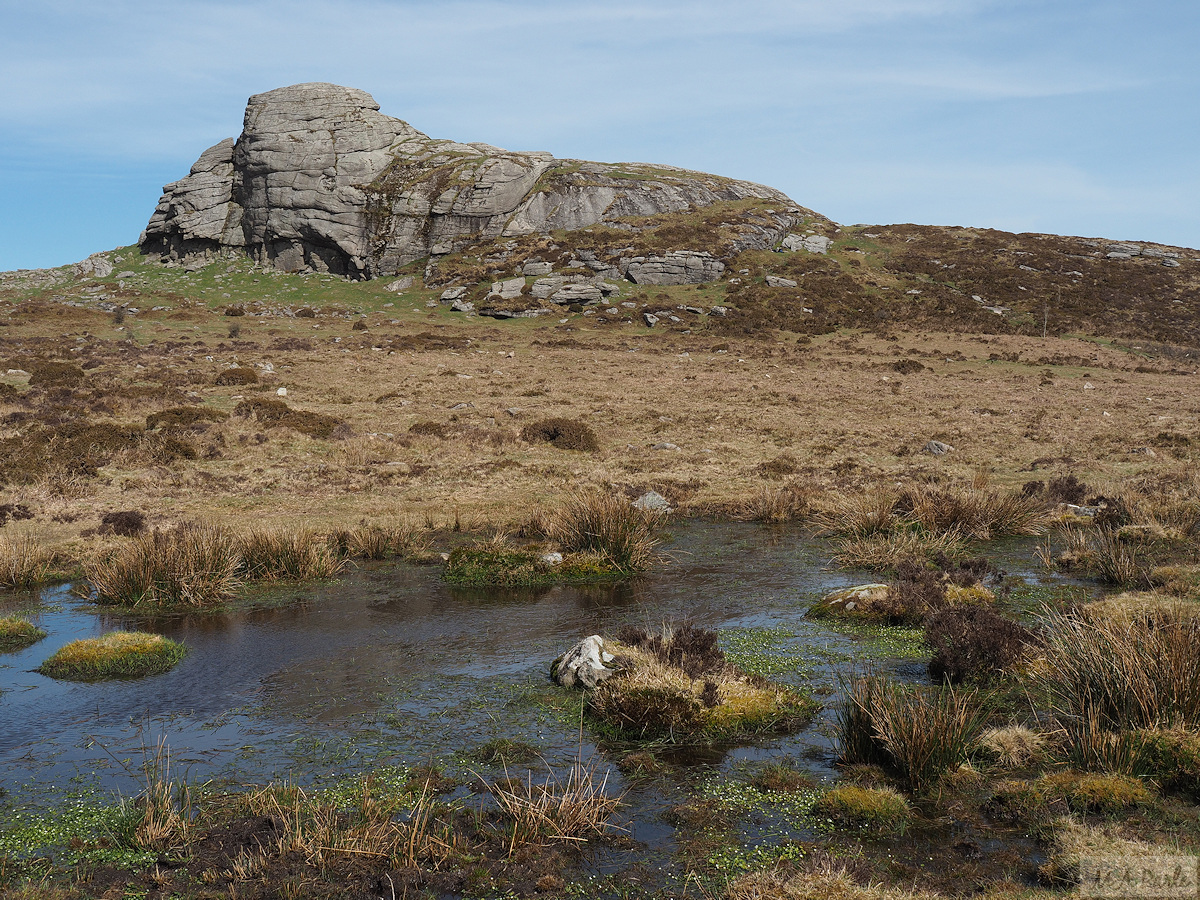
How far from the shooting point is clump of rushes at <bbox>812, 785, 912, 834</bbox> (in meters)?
7.41

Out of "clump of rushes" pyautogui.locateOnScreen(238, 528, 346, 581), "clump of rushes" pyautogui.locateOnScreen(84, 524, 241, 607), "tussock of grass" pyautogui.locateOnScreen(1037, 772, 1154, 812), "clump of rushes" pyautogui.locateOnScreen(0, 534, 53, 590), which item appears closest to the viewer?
"tussock of grass" pyautogui.locateOnScreen(1037, 772, 1154, 812)

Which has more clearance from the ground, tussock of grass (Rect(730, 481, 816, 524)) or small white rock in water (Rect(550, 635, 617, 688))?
tussock of grass (Rect(730, 481, 816, 524))

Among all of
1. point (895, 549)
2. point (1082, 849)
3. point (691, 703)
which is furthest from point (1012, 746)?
point (895, 549)

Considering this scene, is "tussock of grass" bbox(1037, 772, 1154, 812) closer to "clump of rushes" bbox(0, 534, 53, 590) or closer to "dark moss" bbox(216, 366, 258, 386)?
"clump of rushes" bbox(0, 534, 53, 590)


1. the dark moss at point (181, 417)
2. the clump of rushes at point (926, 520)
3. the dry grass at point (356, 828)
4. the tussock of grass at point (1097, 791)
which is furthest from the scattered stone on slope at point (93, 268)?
the tussock of grass at point (1097, 791)

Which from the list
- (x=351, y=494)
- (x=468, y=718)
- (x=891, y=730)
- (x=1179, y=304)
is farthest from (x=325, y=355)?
A: (x=1179, y=304)

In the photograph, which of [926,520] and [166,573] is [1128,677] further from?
[166,573]

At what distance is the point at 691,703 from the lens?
969cm

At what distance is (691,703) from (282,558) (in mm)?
10098

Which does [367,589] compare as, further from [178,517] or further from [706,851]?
[706,851]

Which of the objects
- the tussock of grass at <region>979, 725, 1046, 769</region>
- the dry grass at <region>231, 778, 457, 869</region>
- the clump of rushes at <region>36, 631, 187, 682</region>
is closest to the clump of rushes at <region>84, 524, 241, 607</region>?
the clump of rushes at <region>36, 631, 187, 682</region>

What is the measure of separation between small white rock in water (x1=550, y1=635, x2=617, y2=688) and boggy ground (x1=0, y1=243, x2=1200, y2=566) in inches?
378

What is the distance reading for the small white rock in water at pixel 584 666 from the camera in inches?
417

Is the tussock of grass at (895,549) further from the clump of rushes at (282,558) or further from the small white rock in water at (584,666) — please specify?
the clump of rushes at (282,558)
